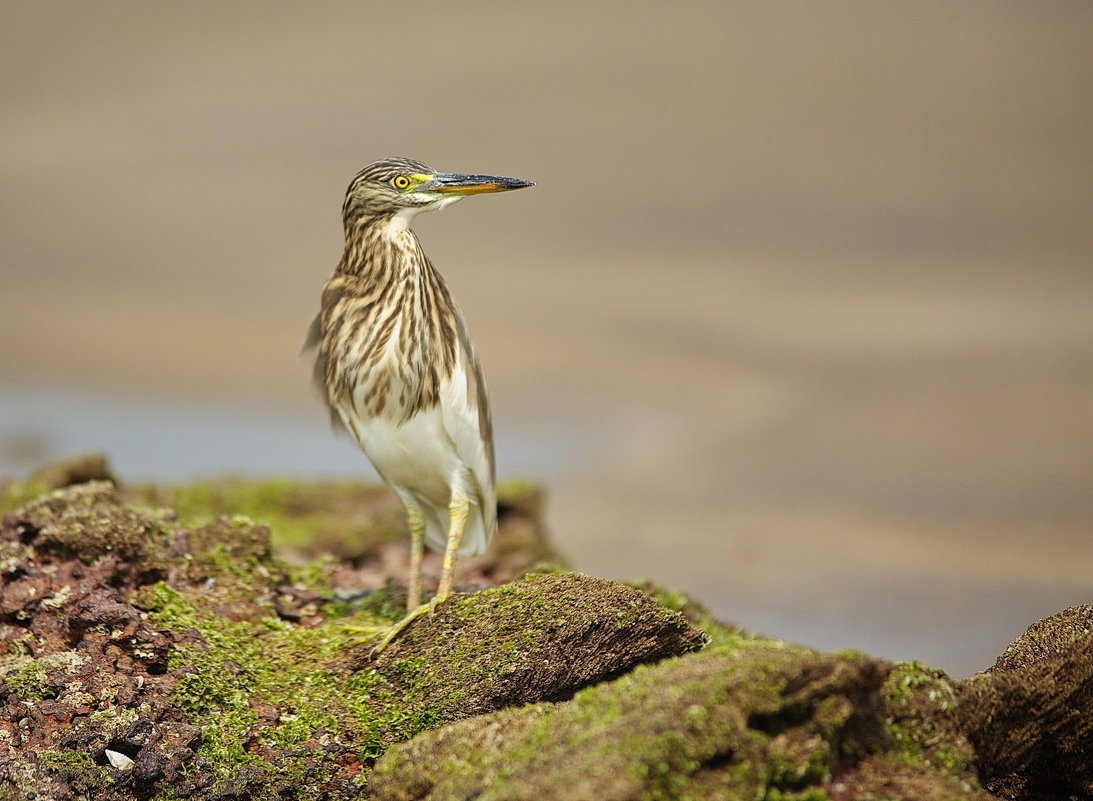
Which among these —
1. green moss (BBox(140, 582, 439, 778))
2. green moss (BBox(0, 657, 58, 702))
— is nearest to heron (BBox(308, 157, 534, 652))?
green moss (BBox(140, 582, 439, 778))

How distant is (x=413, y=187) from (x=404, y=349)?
868 mm

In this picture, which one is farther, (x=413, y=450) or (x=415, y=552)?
(x=415, y=552)

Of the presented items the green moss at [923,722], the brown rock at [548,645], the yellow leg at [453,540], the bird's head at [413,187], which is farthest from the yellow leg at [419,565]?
the green moss at [923,722]

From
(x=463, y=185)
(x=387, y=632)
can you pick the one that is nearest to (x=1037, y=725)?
(x=387, y=632)

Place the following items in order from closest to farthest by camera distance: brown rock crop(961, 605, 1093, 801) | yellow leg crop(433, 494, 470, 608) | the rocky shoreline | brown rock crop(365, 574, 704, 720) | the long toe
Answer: the rocky shoreline, brown rock crop(961, 605, 1093, 801), brown rock crop(365, 574, 704, 720), the long toe, yellow leg crop(433, 494, 470, 608)

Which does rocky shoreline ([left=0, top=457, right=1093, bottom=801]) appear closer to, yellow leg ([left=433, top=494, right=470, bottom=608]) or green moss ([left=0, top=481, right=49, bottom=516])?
yellow leg ([left=433, top=494, right=470, bottom=608])

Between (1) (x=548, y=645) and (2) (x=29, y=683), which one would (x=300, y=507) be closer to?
(2) (x=29, y=683)

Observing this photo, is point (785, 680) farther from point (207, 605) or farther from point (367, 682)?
point (207, 605)

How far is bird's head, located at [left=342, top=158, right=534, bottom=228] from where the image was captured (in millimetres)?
5699

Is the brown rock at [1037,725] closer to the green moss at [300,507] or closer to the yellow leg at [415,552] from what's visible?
the yellow leg at [415,552]

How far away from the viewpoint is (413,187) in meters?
5.71

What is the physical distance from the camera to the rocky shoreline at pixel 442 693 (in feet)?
11.1

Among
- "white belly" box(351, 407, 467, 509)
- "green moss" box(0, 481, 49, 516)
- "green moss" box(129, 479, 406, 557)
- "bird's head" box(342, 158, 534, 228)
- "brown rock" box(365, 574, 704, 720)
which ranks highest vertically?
"bird's head" box(342, 158, 534, 228)

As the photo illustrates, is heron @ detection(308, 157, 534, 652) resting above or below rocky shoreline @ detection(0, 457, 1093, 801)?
above
